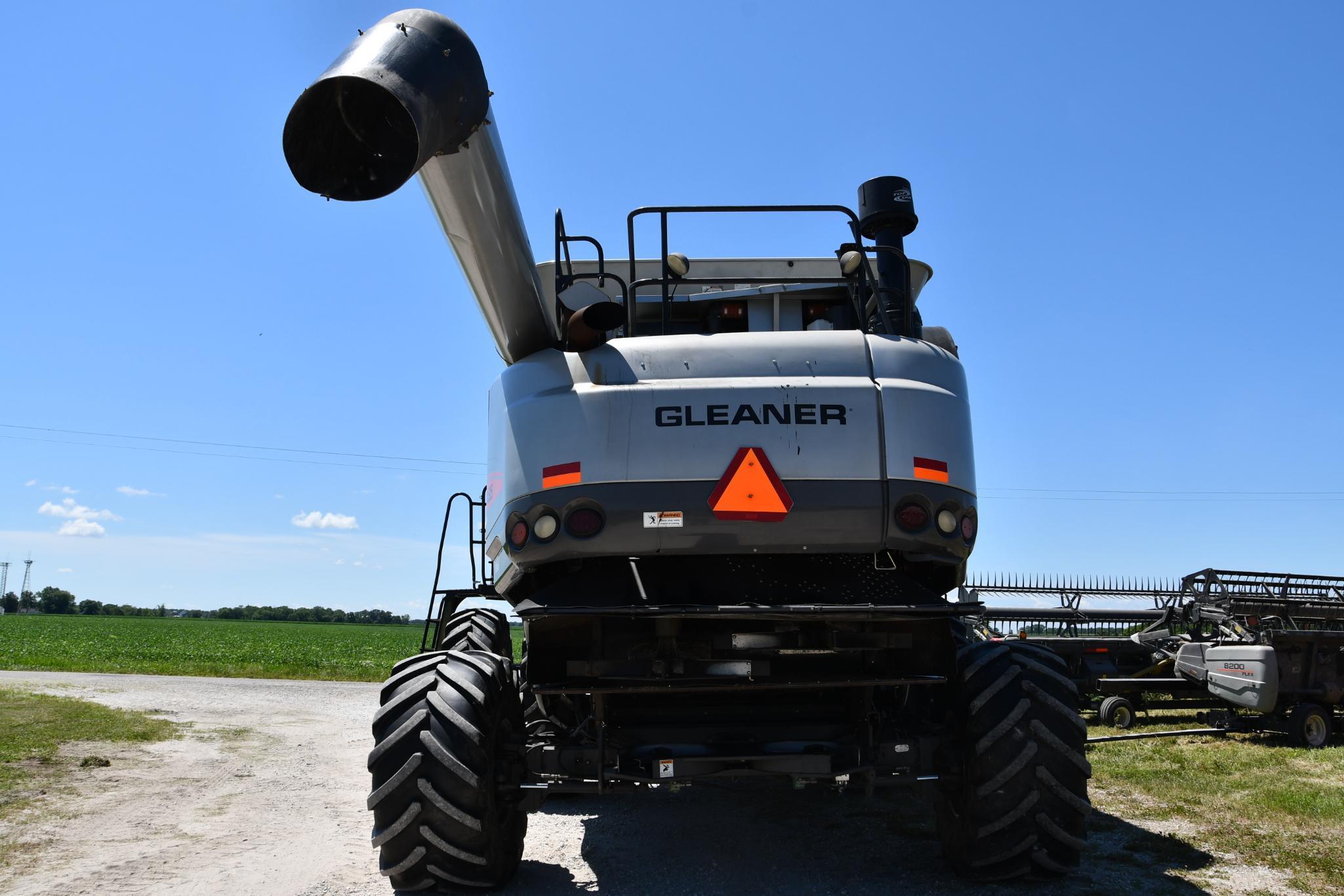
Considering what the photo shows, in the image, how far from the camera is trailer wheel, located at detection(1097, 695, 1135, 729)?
1195 centimetres

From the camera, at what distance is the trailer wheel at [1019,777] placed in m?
4.64

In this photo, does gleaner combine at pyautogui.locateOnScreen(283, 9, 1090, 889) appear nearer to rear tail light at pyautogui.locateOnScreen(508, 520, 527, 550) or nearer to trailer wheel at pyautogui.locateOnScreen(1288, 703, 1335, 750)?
rear tail light at pyautogui.locateOnScreen(508, 520, 527, 550)

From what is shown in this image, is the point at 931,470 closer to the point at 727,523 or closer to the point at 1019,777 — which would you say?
the point at 727,523

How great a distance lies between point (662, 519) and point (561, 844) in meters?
2.60

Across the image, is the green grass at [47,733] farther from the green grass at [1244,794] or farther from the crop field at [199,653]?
the green grass at [1244,794]

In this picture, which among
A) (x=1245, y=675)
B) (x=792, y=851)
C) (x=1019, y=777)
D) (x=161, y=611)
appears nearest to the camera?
(x=1019, y=777)

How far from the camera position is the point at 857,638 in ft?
15.8

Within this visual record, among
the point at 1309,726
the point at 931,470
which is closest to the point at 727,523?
the point at 931,470

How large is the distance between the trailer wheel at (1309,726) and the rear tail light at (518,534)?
32.1ft

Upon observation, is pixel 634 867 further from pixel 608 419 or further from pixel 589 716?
pixel 608 419

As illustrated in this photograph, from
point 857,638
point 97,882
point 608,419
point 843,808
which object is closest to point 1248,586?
point 843,808

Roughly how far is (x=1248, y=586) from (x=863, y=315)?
1013 cm

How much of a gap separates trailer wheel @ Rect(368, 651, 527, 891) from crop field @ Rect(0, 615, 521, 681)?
9343mm

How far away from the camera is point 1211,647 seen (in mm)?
11438
